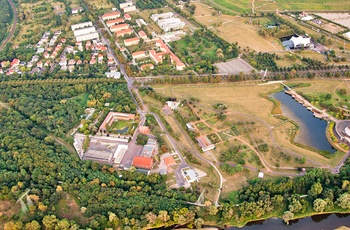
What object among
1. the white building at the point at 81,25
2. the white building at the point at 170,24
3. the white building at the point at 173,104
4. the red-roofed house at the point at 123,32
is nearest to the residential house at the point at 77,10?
the white building at the point at 81,25

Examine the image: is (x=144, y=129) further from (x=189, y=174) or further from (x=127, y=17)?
(x=127, y=17)

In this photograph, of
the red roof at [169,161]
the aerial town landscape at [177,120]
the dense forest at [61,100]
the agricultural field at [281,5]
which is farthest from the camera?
the agricultural field at [281,5]

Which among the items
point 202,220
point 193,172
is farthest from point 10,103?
point 202,220

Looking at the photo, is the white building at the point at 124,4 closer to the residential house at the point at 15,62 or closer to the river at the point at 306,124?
the residential house at the point at 15,62

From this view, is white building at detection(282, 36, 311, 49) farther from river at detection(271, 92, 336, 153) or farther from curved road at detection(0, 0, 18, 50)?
curved road at detection(0, 0, 18, 50)

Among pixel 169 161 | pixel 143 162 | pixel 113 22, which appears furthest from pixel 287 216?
pixel 113 22

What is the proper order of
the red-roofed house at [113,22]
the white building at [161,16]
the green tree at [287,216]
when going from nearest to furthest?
1. the green tree at [287,216]
2. the red-roofed house at [113,22]
3. the white building at [161,16]

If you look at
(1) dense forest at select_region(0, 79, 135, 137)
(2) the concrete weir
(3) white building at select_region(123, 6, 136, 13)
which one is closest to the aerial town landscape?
(1) dense forest at select_region(0, 79, 135, 137)
